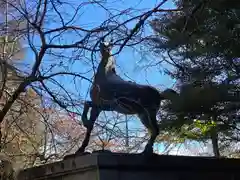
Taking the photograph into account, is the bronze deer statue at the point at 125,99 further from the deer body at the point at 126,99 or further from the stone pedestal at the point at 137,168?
the stone pedestal at the point at 137,168

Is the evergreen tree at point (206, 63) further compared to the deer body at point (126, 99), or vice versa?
the evergreen tree at point (206, 63)

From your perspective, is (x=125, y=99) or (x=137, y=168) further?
(x=125, y=99)

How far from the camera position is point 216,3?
11.1 ft

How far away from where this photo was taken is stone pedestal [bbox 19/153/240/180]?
2.65m

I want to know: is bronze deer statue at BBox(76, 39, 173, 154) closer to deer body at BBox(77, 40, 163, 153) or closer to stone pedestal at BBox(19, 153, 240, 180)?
deer body at BBox(77, 40, 163, 153)

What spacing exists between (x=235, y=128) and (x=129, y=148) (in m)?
2.53

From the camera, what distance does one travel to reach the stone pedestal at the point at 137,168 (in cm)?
265

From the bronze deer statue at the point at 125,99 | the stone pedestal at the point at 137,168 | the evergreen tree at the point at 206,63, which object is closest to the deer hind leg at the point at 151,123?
the bronze deer statue at the point at 125,99

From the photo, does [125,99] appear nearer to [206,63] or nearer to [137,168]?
[137,168]

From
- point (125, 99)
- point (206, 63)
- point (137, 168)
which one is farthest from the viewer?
point (206, 63)

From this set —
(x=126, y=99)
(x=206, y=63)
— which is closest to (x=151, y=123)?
(x=126, y=99)

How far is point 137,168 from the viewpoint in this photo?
2.78 m

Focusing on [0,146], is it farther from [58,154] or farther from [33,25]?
[33,25]

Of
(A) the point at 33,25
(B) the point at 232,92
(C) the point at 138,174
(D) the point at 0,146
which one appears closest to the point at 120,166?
(C) the point at 138,174
